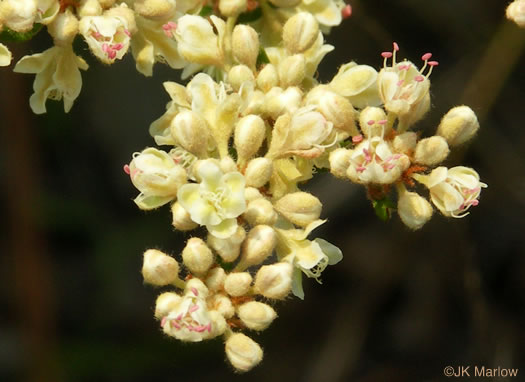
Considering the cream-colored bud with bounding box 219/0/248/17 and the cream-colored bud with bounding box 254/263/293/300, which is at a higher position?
the cream-colored bud with bounding box 219/0/248/17

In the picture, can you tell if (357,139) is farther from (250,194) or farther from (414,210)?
(250,194)

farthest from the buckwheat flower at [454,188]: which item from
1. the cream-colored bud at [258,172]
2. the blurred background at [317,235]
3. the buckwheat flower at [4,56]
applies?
the blurred background at [317,235]

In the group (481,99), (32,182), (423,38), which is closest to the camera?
(481,99)

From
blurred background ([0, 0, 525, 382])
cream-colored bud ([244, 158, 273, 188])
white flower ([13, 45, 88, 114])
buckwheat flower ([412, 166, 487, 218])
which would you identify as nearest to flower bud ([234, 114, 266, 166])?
cream-colored bud ([244, 158, 273, 188])

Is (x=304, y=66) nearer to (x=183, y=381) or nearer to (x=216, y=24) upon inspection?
(x=216, y=24)

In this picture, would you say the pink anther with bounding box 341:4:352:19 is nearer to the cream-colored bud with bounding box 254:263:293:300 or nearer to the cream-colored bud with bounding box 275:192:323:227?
the cream-colored bud with bounding box 275:192:323:227

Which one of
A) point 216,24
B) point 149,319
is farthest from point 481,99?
point 149,319
